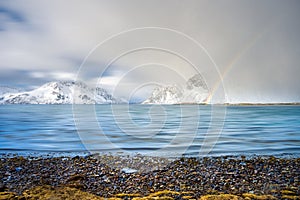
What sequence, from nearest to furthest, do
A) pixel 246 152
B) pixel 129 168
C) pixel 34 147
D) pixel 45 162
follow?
pixel 129 168
pixel 45 162
pixel 246 152
pixel 34 147

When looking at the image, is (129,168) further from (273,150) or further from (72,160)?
(273,150)

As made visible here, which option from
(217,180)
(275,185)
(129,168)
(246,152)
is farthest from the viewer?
(246,152)

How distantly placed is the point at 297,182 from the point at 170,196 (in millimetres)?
4969

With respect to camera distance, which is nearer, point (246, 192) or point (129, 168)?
point (246, 192)

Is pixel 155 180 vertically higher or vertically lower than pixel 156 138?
lower

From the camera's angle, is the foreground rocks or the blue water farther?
the blue water

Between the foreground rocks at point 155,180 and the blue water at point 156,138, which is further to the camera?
the blue water at point 156,138

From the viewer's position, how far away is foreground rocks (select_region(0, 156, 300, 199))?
333 inches

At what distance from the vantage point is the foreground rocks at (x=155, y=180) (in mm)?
8461

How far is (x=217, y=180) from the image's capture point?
9.93 metres

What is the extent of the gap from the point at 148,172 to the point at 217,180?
2955 millimetres

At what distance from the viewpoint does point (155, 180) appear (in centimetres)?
1000

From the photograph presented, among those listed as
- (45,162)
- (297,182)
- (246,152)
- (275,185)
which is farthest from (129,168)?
(246,152)

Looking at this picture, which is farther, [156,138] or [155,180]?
[156,138]
